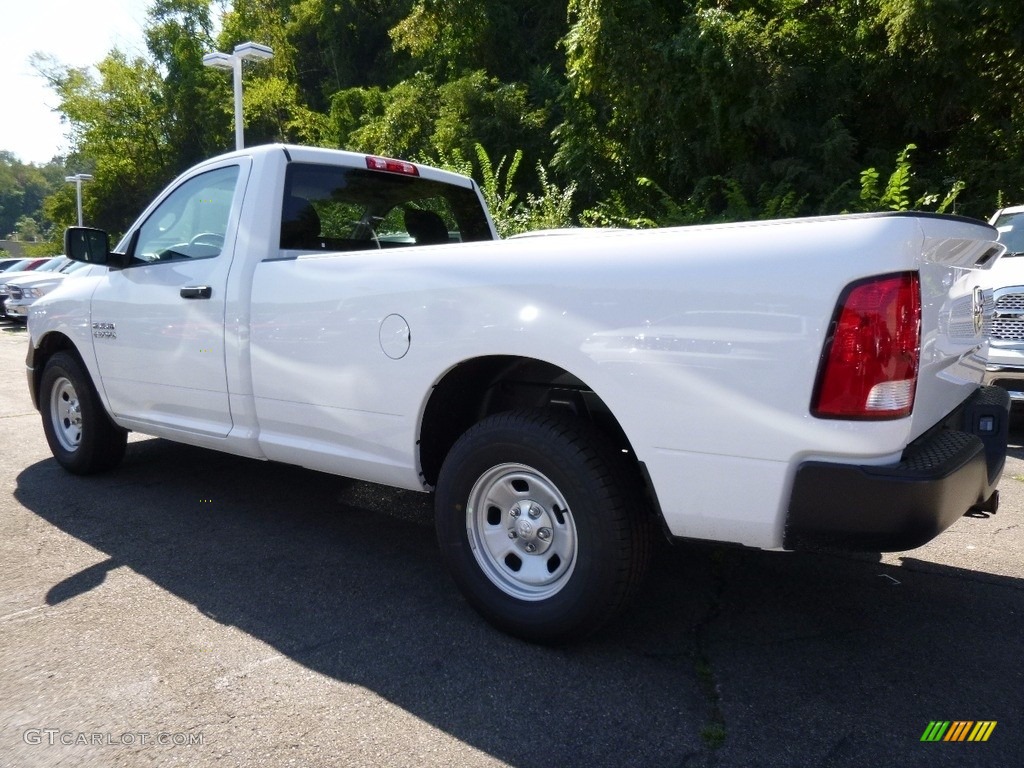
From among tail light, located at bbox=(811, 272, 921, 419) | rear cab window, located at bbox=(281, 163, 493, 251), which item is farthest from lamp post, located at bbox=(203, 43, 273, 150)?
tail light, located at bbox=(811, 272, 921, 419)

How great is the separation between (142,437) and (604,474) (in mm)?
5087

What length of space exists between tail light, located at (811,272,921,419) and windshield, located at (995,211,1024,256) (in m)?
5.69

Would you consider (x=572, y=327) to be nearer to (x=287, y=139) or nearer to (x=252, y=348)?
(x=252, y=348)

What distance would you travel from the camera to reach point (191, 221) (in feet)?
15.1

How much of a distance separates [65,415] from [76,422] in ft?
0.39

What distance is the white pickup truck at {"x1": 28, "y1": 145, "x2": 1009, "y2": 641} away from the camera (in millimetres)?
2354

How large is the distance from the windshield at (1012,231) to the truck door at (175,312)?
6.31 meters

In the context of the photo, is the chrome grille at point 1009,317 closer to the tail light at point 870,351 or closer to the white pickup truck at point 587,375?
the white pickup truck at point 587,375

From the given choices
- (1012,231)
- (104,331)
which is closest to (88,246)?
(104,331)

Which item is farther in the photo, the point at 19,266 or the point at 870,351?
the point at 19,266

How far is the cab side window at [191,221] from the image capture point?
4344 mm

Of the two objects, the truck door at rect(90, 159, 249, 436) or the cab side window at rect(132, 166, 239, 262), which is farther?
the cab side window at rect(132, 166, 239, 262)

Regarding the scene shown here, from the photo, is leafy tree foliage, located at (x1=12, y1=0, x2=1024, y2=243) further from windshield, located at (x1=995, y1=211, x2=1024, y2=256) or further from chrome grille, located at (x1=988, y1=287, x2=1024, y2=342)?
chrome grille, located at (x1=988, y1=287, x2=1024, y2=342)

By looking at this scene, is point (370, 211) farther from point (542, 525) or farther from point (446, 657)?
point (446, 657)
